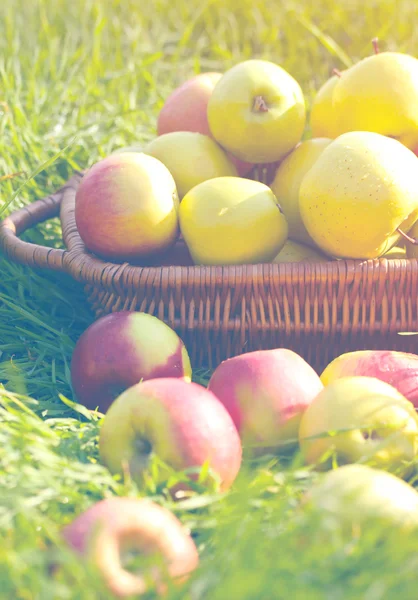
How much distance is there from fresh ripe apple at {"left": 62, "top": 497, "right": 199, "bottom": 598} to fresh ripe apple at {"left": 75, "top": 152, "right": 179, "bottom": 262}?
0.76m

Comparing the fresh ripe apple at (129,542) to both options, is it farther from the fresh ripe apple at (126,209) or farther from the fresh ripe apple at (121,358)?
the fresh ripe apple at (126,209)

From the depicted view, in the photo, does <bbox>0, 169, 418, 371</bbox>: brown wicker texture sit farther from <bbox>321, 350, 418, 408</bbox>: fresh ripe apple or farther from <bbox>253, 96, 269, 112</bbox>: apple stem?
<bbox>253, 96, 269, 112</bbox>: apple stem

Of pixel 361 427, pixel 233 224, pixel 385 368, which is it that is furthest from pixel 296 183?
pixel 361 427

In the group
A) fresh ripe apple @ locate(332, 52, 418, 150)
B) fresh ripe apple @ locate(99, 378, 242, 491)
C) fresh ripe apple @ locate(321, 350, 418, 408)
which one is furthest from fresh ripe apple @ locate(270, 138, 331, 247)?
fresh ripe apple @ locate(99, 378, 242, 491)

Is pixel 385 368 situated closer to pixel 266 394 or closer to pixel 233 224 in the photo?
pixel 266 394

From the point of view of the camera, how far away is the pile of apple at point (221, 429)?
0.91 m

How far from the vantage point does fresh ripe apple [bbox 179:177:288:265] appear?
5.08ft

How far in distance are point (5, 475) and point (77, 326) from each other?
2.58 feet

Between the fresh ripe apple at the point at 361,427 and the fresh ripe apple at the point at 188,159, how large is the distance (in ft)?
2.44

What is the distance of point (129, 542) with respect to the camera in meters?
0.90

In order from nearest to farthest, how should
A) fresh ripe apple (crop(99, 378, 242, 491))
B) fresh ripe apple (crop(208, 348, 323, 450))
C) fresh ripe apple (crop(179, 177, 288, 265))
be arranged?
fresh ripe apple (crop(99, 378, 242, 491))
fresh ripe apple (crop(208, 348, 323, 450))
fresh ripe apple (crop(179, 177, 288, 265))

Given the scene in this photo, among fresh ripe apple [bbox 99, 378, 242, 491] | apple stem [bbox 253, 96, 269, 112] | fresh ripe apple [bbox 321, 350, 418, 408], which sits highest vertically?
apple stem [bbox 253, 96, 269, 112]

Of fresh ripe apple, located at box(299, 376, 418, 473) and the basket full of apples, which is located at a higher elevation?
the basket full of apples

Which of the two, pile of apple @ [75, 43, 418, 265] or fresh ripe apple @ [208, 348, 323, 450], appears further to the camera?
pile of apple @ [75, 43, 418, 265]
